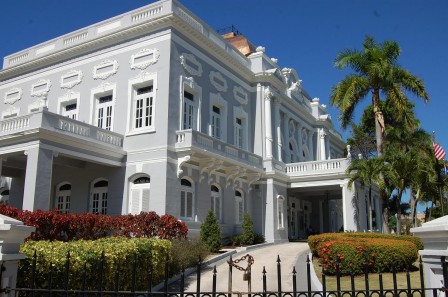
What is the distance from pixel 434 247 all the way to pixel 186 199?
16749 millimetres

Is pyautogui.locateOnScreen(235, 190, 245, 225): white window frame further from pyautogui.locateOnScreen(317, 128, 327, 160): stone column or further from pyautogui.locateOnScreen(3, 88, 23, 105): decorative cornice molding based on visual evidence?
pyautogui.locateOnScreen(317, 128, 327, 160): stone column

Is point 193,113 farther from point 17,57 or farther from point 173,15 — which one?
point 17,57

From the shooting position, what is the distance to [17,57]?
90.2 feet

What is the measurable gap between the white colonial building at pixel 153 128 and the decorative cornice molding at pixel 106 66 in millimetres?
69

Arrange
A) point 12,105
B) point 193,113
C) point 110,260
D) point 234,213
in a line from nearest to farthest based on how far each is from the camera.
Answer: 1. point 110,260
2. point 193,113
3. point 234,213
4. point 12,105

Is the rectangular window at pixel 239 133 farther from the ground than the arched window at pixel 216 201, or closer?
farther from the ground

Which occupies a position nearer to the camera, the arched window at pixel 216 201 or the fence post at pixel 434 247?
the fence post at pixel 434 247

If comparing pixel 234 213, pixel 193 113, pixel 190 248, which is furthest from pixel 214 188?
pixel 190 248

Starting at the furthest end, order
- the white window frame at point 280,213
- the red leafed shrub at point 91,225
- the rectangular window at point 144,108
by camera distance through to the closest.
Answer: the white window frame at point 280,213, the rectangular window at point 144,108, the red leafed shrub at point 91,225

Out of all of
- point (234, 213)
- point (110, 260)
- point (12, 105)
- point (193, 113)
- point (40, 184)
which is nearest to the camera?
point (110, 260)

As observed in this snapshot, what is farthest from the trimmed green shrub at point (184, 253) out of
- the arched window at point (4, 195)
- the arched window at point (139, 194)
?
the arched window at point (4, 195)

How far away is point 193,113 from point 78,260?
14.8 m

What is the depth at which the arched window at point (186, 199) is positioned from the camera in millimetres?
20719

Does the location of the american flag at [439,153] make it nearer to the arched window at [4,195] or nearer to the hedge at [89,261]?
the hedge at [89,261]
